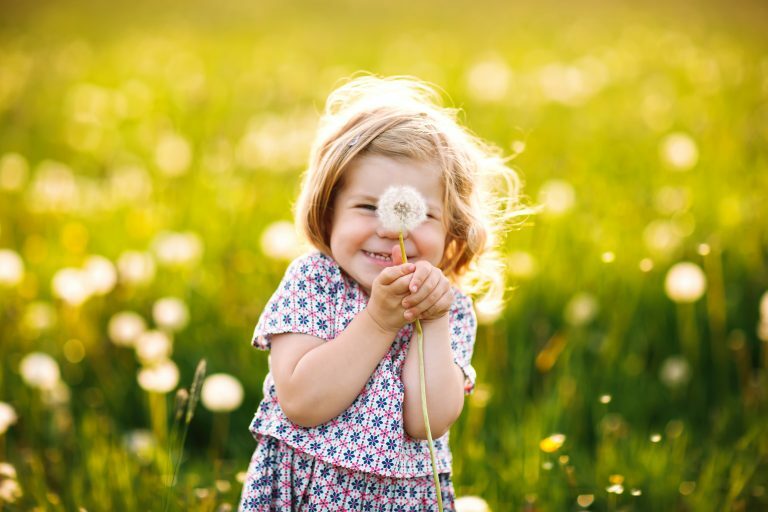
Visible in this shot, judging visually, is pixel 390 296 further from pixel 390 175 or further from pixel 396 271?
pixel 390 175

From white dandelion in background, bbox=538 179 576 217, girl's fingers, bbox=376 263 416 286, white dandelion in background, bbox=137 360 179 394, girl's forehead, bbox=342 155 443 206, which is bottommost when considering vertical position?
white dandelion in background, bbox=137 360 179 394

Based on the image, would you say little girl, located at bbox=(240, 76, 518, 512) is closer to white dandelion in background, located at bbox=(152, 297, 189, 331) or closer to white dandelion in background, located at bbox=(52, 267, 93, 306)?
white dandelion in background, located at bbox=(152, 297, 189, 331)

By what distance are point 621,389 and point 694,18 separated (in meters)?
9.37

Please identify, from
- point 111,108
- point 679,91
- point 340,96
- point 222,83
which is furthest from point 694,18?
point 340,96

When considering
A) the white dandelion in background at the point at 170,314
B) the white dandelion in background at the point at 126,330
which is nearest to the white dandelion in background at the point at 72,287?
the white dandelion in background at the point at 126,330

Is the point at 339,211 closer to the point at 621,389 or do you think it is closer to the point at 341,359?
the point at 341,359

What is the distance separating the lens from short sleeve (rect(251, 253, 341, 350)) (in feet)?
5.41

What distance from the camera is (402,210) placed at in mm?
1479

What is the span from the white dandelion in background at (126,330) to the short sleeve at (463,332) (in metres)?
1.44

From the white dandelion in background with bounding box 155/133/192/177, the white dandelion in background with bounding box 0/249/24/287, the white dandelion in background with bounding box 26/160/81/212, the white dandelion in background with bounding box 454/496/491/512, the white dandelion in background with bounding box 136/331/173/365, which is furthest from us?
the white dandelion in background with bounding box 155/133/192/177

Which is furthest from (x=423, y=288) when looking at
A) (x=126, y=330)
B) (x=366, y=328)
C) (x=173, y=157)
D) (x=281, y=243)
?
(x=173, y=157)

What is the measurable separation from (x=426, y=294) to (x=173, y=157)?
3.15 meters

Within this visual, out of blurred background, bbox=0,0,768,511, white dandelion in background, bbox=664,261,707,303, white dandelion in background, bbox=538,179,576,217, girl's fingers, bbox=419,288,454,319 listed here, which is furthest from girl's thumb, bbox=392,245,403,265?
white dandelion in background, bbox=538,179,576,217

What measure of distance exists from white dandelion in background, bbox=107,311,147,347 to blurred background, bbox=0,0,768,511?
0.03ft
